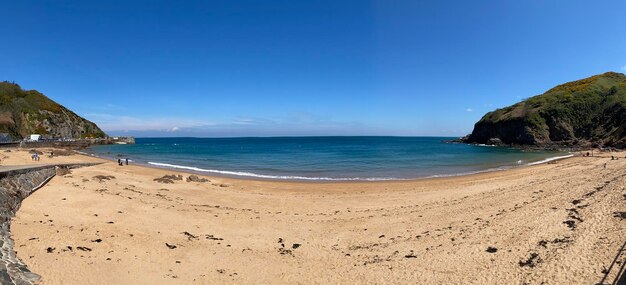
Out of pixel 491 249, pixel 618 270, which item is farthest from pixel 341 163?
pixel 618 270

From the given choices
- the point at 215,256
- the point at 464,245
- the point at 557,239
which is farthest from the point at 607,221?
the point at 215,256

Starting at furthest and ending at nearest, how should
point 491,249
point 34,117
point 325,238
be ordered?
point 34,117 → point 325,238 → point 491,249

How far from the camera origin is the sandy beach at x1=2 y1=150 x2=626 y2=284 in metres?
8.51

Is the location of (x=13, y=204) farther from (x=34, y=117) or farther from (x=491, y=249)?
(x=34, y=117)

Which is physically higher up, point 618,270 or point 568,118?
point 568,118

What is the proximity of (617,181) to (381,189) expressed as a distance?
42.5 feet

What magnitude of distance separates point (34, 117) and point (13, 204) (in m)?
108

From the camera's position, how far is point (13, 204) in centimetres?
1289

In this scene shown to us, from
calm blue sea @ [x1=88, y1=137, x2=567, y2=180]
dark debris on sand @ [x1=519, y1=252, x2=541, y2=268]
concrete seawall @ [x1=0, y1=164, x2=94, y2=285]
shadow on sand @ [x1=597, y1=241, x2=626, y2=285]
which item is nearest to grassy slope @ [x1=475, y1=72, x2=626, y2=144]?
calm blue sea @ [x1=88, y1=137, x2=567, y2=180]

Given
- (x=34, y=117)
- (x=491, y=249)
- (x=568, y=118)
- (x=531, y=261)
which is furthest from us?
(x=34, y=117)

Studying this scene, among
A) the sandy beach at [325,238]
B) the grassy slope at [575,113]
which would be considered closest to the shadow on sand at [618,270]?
the sandy beach at [325,238]

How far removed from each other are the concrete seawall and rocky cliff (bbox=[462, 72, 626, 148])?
8590cm

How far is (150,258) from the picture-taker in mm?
9609

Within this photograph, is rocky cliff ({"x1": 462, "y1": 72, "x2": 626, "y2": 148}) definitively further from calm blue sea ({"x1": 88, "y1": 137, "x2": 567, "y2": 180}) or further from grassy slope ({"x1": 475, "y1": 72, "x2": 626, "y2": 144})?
calm blue sea ({"x1": 88, "y1": 137, "x2": 567, "y2": 180})
